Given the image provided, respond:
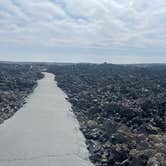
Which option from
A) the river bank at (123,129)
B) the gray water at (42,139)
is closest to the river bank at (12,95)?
the gray water at (42,139)

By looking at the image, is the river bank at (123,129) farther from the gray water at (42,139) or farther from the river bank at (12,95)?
the river bank at (12,95)

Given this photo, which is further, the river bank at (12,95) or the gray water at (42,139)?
the river bank at (12,95)

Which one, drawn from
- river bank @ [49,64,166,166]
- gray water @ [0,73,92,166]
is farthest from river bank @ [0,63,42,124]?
river bank @ [49,64,166,166]

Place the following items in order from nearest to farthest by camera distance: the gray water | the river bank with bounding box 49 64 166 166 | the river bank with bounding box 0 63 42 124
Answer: the river bank with bounding box 49 64 166 166
the gray water
the river bank with bounding box 0 63 42 124

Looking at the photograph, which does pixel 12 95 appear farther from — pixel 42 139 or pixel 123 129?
pixel 123 129

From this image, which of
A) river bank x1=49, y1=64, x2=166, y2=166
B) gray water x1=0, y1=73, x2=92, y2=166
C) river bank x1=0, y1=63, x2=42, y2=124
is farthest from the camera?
river bank x1=0, y1=63, x2=42, y2=124

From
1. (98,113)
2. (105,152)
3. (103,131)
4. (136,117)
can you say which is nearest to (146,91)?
(98,113)

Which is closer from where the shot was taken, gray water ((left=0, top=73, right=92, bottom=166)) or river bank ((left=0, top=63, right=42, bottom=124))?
gray water ((left=0, top=73, right=92, bottom=166))

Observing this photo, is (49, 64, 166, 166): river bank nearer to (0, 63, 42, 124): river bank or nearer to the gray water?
the gray water
